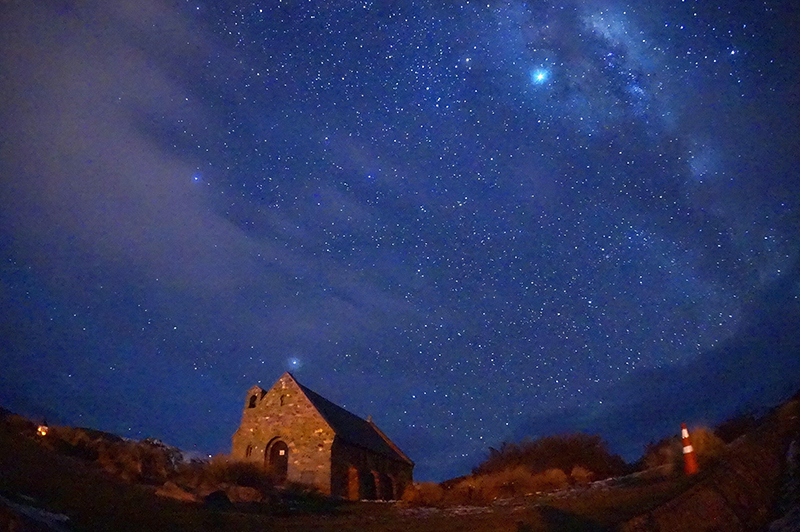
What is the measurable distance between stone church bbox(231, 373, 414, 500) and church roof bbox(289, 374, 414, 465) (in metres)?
0.09

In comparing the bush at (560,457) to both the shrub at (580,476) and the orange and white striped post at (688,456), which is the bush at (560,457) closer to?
the shrub at (580,476)

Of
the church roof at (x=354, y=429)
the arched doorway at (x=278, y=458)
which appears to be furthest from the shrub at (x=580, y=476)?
the arched doorway at (x=278, y=458)

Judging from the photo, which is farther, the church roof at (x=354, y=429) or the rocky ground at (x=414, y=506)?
the church roof at (x=354, y=429)

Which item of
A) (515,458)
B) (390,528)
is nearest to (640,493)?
(390,528)

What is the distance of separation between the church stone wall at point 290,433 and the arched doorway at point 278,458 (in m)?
0.23

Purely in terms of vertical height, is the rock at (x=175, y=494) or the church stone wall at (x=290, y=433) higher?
the church stone wall at (x=290, y=433)

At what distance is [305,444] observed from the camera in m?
31.1

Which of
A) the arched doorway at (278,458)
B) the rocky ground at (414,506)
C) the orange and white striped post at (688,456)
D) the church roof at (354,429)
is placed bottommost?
the rocky ground at (414,506)

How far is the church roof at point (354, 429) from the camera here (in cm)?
3316

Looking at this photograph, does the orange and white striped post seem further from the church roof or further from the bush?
the church roof

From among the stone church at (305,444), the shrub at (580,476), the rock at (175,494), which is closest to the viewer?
the rock at (175,494)

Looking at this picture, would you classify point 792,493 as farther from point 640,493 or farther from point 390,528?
point 390,528

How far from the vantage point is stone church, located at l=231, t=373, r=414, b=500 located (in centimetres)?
3038

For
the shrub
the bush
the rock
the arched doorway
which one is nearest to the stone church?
the arched doorway
